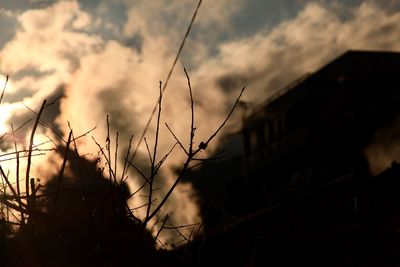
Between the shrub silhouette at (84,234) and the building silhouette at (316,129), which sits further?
the building silhouette at (316,129)

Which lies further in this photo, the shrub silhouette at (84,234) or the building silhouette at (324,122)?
the building silhouette at (324,122)

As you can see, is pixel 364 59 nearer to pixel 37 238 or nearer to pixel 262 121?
pixel 262 121

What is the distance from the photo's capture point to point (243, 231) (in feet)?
30.9

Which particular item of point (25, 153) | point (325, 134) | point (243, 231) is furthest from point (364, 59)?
point (25, 153)

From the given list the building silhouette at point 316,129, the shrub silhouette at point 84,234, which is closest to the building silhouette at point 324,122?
the building silhouette at point 316,129

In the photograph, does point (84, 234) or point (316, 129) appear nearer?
point (84, 234)

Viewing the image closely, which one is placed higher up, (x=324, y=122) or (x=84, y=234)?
(x=324, y=122)

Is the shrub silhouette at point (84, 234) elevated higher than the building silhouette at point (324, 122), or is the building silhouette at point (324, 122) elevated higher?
the building silhouette at point (324, 122)

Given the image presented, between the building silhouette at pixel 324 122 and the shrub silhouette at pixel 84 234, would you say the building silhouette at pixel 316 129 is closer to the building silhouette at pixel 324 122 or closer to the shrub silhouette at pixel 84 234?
the building silhouette at pixel 324 122

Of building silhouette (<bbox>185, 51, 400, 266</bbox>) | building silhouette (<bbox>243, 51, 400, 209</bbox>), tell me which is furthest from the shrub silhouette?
building silhouette (<bbox>243, 51, 400, 209</bbox>)

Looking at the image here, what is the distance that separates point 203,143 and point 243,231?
6061 mm

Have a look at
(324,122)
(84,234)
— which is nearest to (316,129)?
(324,122)

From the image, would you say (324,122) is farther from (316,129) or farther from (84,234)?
(84,234)

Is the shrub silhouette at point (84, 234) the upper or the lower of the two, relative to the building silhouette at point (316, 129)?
lower
